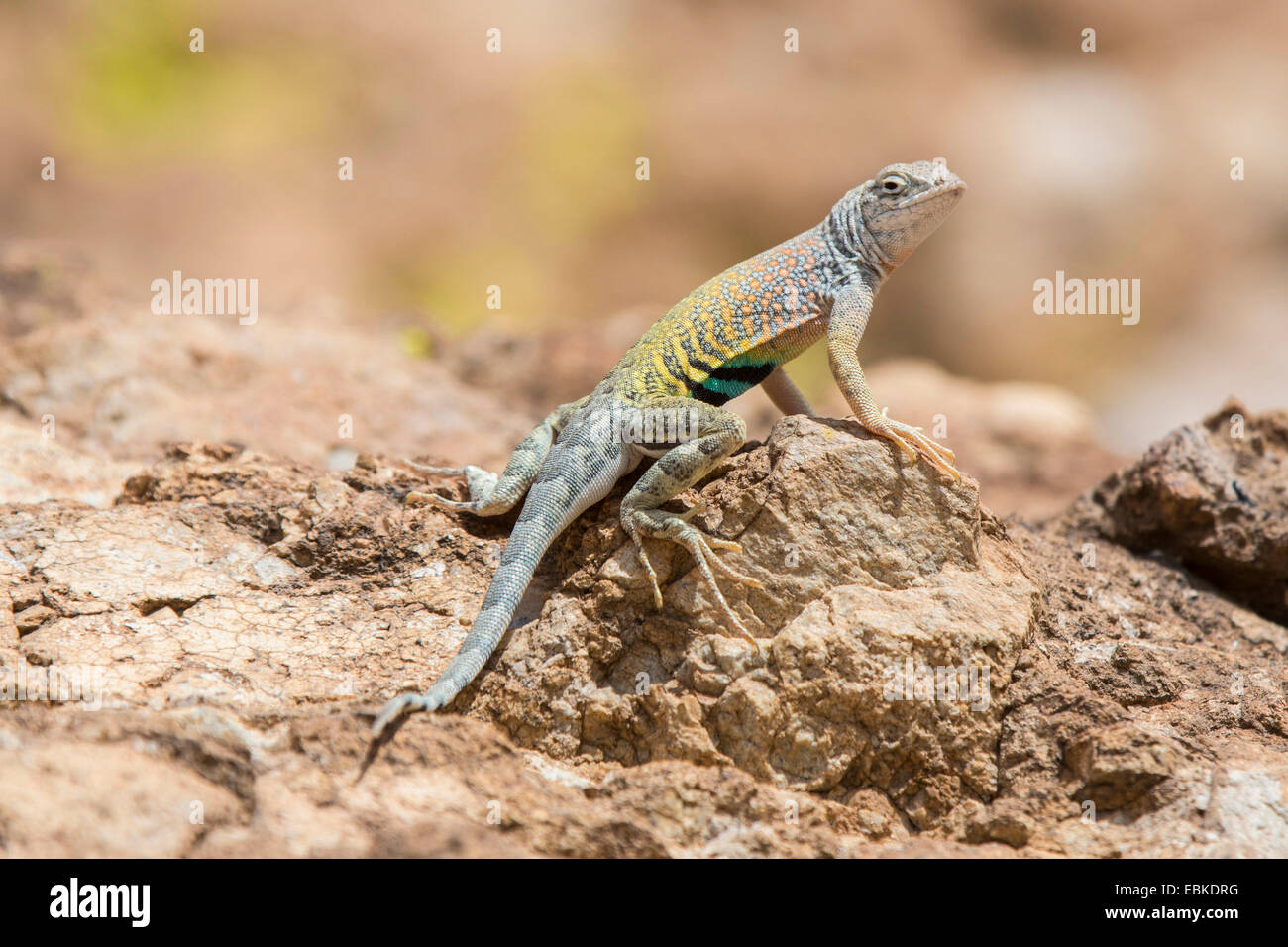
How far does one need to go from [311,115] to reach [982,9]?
1031cm

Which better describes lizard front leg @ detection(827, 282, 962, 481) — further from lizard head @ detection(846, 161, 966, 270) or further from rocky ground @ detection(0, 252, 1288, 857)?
lizard head @ detection(846, 161, 966, 270)

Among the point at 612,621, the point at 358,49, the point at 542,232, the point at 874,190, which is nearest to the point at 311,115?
the point at 358,49

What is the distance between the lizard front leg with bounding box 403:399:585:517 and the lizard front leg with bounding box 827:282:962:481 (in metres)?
1.34

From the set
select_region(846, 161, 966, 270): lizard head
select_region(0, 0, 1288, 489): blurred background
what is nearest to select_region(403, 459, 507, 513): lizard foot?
select_region(846, 161, 966, 270): lizard head

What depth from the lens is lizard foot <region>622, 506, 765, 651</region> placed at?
13.8ft

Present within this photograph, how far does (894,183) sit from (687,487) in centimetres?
212

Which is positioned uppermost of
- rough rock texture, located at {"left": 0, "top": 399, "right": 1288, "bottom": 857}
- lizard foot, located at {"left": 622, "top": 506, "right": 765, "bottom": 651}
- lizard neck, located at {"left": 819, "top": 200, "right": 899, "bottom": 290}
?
lizard neck, located at {"left": 819, "top": 200, "right": 899, "bottom": 290}

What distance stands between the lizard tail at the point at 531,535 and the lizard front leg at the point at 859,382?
1111 millimetres

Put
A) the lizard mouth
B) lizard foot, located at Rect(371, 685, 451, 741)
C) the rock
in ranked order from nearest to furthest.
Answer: lizard foot, located at Rect(371, 685, 451, 741)
the lizard mouth
the rock

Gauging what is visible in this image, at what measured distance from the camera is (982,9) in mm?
15969

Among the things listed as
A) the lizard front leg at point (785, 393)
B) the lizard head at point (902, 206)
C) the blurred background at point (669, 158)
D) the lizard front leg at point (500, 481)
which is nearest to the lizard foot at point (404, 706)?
the lizard front leg at point (500, 481)

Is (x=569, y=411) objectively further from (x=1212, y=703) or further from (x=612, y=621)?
(x=1212, y=703)

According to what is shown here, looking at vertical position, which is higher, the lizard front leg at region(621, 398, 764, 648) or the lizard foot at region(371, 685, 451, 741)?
the lizard front leg at region(621, 398, 764, 648)

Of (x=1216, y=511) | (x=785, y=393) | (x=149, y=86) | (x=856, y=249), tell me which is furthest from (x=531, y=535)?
(x=149, y=86)
